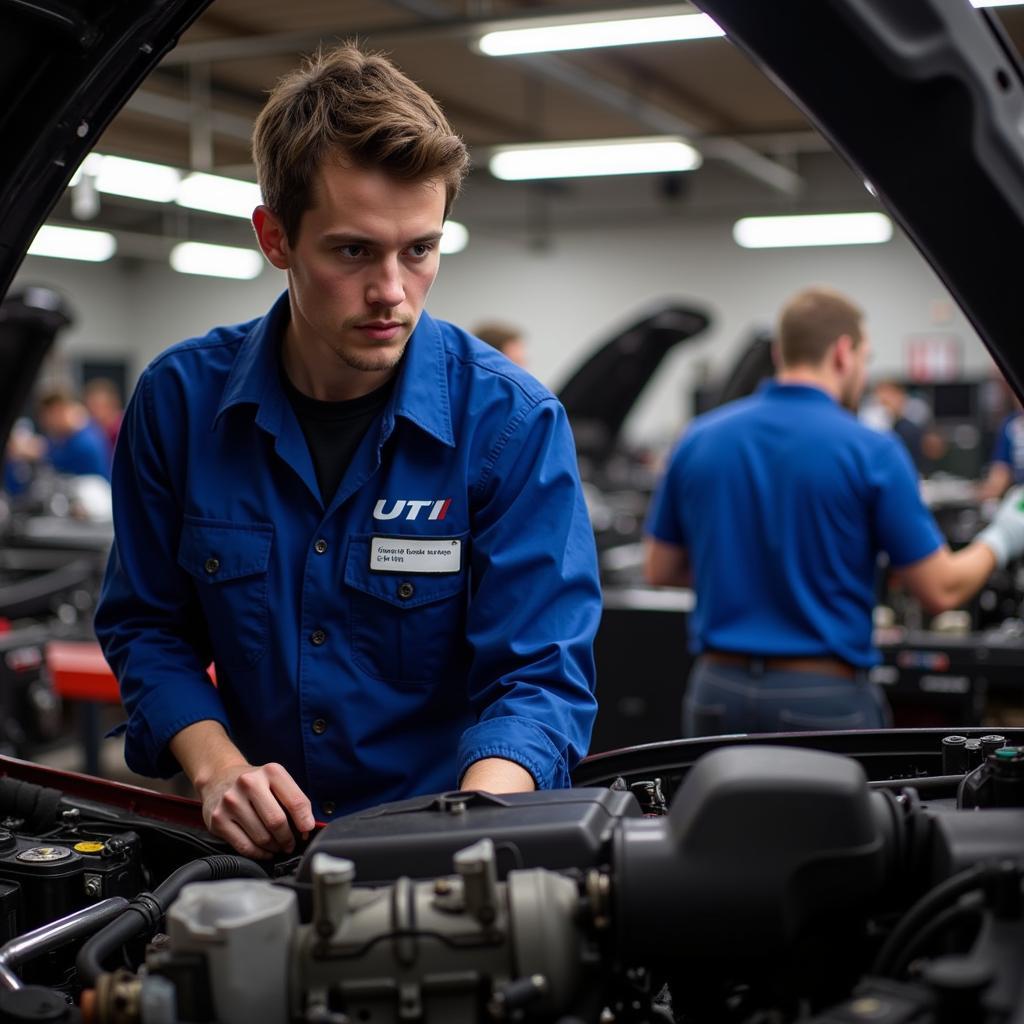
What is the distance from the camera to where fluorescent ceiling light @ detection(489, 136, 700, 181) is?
9781mm

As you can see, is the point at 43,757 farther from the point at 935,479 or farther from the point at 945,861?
the point at 935,479

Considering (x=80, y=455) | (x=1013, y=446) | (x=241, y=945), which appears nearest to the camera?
(x=241, y=945)

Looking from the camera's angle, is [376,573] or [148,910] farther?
[376,573]

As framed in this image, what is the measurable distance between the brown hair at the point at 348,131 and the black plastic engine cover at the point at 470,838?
0.81 m

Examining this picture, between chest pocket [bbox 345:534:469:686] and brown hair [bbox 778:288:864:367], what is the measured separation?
6.61ft

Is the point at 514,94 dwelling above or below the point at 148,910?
above

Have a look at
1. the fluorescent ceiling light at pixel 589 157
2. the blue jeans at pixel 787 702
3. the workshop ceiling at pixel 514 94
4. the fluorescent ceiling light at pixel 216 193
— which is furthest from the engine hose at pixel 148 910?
the fluorescent ceiling light at pixel 589 157

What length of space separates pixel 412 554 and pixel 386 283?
37 centimetres

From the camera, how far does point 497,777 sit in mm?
1395

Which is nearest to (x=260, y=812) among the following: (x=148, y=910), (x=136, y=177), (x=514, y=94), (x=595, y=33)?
(x=148, y=910)

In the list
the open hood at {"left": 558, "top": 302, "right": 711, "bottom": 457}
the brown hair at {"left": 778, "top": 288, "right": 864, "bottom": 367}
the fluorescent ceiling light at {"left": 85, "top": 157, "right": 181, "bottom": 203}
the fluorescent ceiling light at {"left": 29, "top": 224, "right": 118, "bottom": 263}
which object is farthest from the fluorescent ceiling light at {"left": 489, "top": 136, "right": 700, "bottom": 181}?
the brown hair at {"left": 778, "top": 288, "right": 864, "bottom": 367}

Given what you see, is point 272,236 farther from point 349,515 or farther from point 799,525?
point 799,525

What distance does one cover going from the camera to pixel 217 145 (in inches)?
523

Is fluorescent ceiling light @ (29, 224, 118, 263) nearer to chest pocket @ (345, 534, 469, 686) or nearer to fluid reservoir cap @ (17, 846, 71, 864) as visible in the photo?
chest pocket @ (345, 534, 469, 686)
